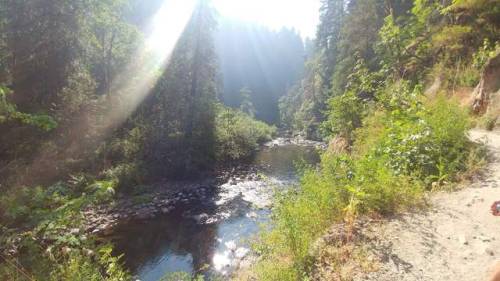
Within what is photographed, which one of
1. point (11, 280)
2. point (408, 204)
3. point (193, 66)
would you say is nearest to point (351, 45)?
point (193, 66)

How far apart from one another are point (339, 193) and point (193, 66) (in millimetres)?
22713

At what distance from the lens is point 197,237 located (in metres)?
10.5

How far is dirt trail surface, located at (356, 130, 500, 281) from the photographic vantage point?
3.38 metres

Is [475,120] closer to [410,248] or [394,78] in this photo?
[410,248]

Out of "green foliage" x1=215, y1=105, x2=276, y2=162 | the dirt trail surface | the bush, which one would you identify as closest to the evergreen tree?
"green foliage" x1=215, y1=105, x2=276, y2=162

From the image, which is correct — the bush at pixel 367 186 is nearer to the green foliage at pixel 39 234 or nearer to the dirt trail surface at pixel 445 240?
the dirt trail surface at pixel 445 240

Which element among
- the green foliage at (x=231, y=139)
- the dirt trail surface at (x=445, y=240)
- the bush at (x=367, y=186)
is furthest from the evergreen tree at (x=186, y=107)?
the dirt trail surface at (x=445, y=240)

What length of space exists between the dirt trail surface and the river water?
8.24ft

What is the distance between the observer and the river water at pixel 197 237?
27.9 feet

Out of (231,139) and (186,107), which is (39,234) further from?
(231,139)

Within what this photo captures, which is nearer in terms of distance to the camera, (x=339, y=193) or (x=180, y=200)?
(x=339, y=193)

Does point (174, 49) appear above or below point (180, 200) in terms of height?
above

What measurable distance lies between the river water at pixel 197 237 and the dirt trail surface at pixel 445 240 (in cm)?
251

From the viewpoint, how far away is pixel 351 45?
28.9m
